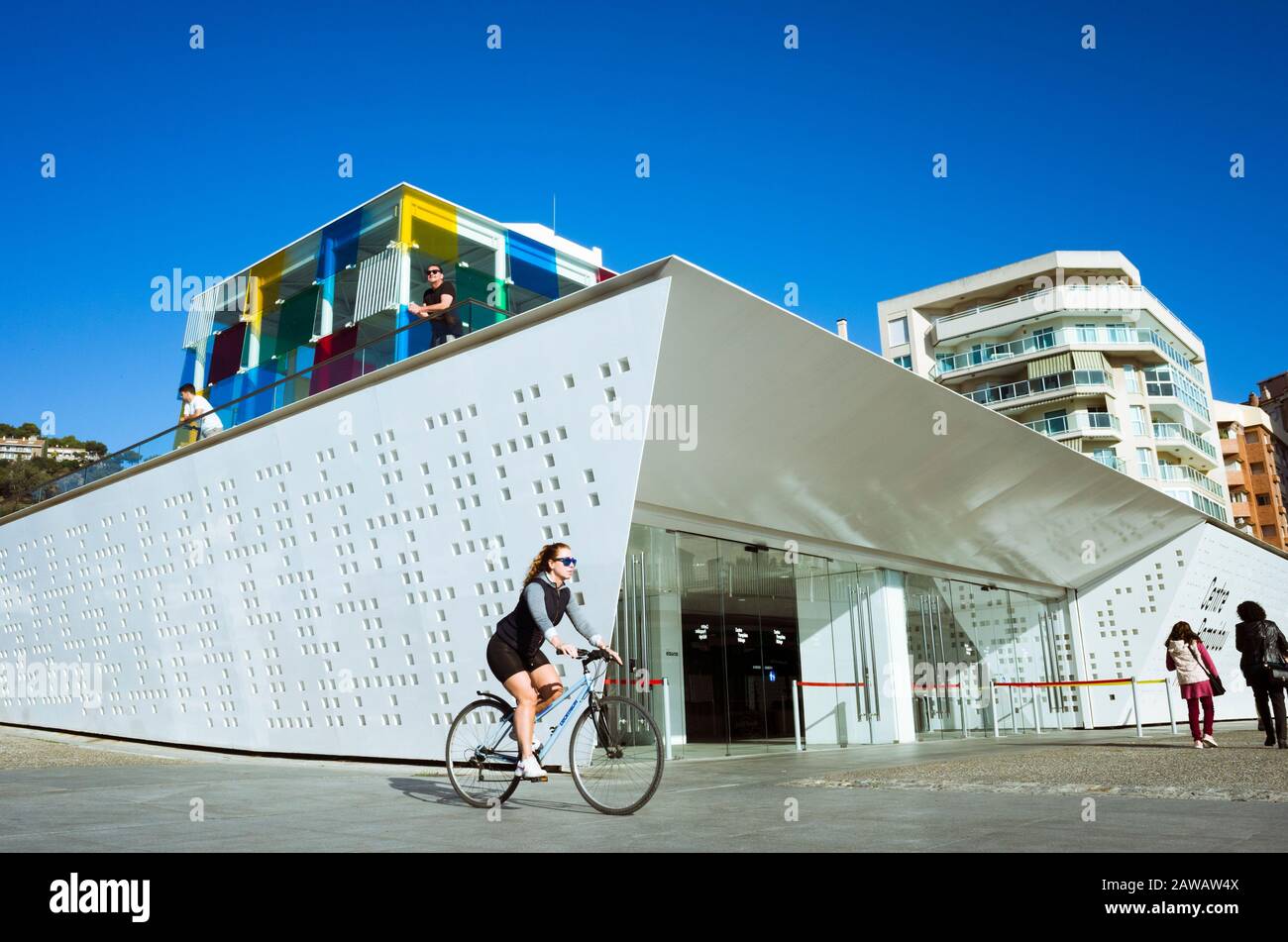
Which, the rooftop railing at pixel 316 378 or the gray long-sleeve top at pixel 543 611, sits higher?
the rooftop railing at pixel 316 378

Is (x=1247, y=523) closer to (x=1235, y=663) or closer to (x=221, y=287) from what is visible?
(x=1235, y=663)

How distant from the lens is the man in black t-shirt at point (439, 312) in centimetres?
1102

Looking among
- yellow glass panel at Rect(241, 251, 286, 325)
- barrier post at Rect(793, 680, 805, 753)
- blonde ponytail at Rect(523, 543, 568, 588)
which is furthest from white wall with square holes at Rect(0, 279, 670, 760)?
barrier post at Rect(793, 680, 805, 753)

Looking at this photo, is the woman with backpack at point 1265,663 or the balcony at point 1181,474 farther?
the balcony at point 1181,474

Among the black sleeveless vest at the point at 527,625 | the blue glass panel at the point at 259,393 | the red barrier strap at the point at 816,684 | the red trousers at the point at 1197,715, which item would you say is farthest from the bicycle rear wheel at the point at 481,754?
the red barrier strap at the point at 816,684

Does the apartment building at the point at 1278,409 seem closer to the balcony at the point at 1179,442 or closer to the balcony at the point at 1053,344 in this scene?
the balcony at the point at 1179,442

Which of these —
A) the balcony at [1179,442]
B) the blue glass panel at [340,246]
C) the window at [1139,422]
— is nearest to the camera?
the blue glass panel at [340,246]

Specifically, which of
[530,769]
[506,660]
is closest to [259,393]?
Answer: [506,660]

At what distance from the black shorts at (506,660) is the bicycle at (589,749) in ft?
0.80

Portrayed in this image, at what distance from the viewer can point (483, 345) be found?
10.5 meters

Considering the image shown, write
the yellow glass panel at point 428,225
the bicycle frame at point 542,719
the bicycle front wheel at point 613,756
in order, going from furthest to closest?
the yellow glass panel at point 428,225, the bicycle frame at point 542,719, the bicycle front wheel at point 613,756

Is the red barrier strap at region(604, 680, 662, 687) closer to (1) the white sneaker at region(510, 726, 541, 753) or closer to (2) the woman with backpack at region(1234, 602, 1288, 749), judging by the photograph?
(1) the white sneaker at region(510, 726, 541, 753)
